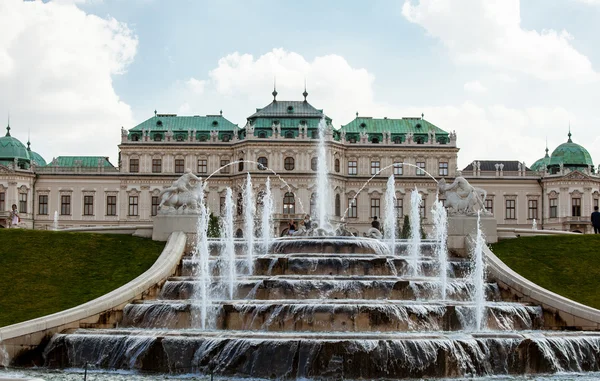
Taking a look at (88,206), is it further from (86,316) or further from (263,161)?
(86,316)

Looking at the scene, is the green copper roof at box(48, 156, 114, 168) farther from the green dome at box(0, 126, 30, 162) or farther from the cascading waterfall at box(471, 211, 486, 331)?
the cascading waterfall at box(471, 211, 486, 331)

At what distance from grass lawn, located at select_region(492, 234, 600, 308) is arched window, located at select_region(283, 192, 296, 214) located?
53.2 m

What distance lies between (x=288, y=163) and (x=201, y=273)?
59.7 metres

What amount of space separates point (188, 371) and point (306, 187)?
69.3 metres

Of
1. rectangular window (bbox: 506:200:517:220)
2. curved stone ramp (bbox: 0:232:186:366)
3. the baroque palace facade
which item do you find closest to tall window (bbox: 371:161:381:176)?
the baroque palace facade

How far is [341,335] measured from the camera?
22766 mm

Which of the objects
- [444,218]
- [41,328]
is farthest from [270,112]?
[41,328]

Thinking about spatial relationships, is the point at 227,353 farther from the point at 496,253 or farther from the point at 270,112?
the point at 270,112

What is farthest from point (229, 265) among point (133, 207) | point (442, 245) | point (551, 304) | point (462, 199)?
point (133, 207)

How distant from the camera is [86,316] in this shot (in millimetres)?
26953

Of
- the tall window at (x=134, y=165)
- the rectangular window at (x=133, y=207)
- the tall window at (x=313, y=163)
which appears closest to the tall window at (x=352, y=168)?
the tall window at (x=313, y=163)

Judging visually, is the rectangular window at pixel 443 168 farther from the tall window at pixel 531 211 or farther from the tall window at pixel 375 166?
the tall window at pixel 531 211

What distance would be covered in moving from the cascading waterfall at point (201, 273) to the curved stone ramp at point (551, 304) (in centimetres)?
1052

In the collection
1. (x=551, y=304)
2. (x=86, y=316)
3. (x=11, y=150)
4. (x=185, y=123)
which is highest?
(x=185, y=123)
